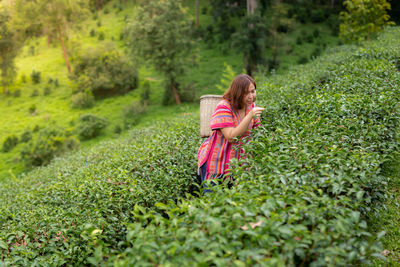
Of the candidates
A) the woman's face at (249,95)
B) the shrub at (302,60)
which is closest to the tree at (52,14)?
the shrub at (302,60)

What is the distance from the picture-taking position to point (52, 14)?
24281 millimetres

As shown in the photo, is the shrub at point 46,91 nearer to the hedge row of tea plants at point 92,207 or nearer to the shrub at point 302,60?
the shrub at point 302,60

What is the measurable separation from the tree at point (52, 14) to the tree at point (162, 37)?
9.86 m

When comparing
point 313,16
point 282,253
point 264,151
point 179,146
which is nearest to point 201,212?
point 282,253

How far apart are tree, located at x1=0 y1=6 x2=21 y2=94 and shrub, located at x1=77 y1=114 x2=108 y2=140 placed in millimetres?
10954

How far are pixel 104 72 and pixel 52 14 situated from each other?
7.18 m

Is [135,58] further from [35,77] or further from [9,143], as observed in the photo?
[35,77]

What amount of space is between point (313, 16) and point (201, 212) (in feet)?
96.5

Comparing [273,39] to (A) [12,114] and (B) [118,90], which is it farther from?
(A) [12,114]

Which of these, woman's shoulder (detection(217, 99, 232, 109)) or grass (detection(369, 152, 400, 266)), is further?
woman's shoulder (detection(217, 99, 232, 109))

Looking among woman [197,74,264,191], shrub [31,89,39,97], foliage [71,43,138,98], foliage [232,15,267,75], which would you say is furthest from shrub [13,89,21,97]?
woman [197,74,264,191]

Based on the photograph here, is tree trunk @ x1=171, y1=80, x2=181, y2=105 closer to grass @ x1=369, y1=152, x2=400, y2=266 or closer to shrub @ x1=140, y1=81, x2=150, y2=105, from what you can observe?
shrub @ x1=140, y1=81, x2=150, y2=105

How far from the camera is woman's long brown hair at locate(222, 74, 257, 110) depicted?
3.21m

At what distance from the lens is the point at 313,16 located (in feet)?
88.0
